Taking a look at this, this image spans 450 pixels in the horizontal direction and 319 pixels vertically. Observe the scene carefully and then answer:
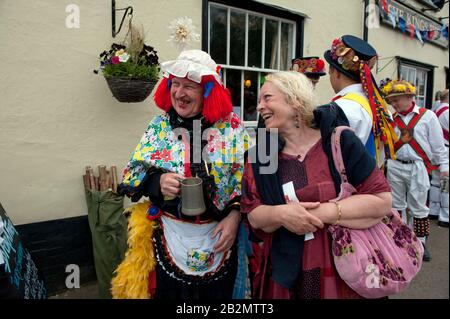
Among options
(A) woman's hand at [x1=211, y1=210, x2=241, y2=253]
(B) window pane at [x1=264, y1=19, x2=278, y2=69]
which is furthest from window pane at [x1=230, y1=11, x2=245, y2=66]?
(A) woman's hand at [x1=211, y1=210, x2=241, y2=253]

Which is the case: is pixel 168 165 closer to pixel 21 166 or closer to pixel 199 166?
pixel 199 166

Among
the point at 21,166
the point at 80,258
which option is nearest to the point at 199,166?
the point at 21,166

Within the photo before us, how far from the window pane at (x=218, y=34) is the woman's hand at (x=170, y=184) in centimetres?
247

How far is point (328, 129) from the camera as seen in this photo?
1571 millimetres

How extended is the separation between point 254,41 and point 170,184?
3060 mm

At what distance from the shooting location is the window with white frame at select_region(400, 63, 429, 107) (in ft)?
25.0

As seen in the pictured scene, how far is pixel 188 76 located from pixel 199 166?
0.45 m

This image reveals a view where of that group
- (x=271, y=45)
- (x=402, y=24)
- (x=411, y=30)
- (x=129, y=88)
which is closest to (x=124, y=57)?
(x=129, y=88)

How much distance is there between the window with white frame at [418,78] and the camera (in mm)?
7632

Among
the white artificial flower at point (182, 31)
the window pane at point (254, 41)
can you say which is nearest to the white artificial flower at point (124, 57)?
the white artificial flower at point (182, 31)

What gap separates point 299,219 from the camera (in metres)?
1.48

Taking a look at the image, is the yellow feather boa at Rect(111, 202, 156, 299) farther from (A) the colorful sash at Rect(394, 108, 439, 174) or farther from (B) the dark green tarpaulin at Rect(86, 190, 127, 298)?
(A) the colorful sash at Rect(394, 108, 439, 174)

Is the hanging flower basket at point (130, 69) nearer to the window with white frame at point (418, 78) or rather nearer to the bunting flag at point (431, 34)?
the window with white frame at point (418, 78)

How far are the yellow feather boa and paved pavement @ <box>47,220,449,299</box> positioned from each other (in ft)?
4.44
